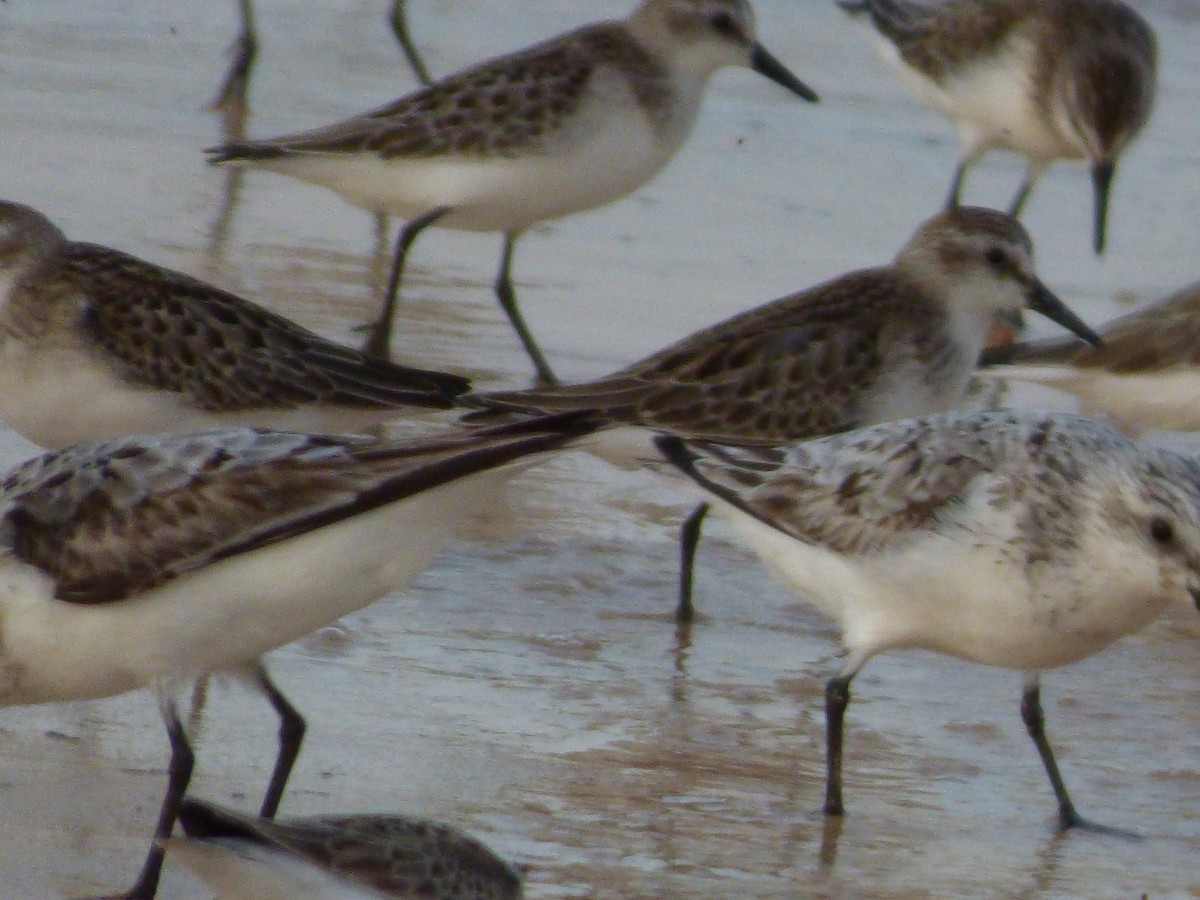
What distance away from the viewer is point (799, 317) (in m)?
6.35

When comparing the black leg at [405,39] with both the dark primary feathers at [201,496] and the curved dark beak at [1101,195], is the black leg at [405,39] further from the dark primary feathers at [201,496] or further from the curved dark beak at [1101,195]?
the dark primary feathers at [201,496]

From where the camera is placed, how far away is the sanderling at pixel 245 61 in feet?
37.7

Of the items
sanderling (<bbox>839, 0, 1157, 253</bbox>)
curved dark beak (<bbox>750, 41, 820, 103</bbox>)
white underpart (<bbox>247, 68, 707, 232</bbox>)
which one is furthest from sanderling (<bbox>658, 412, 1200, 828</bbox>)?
sanderling (<bbox>839, 0, 1157, 253</bbox>)

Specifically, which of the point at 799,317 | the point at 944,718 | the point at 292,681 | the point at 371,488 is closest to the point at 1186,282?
the point at 799,317

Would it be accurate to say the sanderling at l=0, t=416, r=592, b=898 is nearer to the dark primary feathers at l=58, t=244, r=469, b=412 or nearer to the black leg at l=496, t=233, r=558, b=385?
the dark primary feathers at l=58, t=244, r=469, b=412

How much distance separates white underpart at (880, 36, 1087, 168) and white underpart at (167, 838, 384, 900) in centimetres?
700

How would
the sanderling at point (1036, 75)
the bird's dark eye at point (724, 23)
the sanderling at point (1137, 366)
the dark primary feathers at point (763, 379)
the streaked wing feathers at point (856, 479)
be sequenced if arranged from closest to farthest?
1. the streaked wing feathers at point (856, 479)
2. the dark primary feathers at point (763, 379)
3. the sanderling at point (1137, 366)
4. the bird's dark eye at point (724, 23)
5. the sanderling at point (1036, 75)

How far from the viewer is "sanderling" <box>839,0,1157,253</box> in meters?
9.91

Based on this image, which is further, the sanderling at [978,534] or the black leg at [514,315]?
the black leg at [514,315]

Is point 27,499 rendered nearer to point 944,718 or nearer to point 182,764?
point 182,764

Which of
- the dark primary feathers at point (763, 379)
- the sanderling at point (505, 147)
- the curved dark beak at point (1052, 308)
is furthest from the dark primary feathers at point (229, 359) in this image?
the sanderling at point (505, 147)

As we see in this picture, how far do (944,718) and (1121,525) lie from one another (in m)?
0.95

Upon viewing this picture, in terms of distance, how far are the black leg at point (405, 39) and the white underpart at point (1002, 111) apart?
233 centimetres

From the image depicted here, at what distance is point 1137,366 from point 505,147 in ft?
7.32
